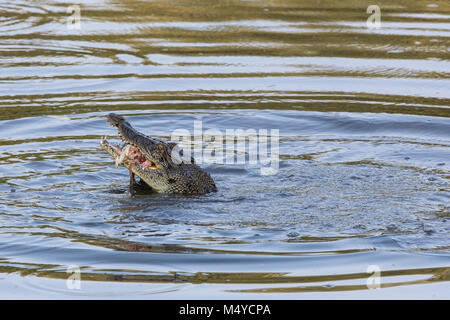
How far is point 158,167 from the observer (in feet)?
28.0

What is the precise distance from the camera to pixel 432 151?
31.3 feet

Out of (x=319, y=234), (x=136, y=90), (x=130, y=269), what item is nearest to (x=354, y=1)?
(x=136, y=90)

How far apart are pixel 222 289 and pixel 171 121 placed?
5170 millimetres

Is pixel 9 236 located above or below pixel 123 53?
below

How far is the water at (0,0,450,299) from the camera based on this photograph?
6.20 metres

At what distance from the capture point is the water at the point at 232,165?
6203mm

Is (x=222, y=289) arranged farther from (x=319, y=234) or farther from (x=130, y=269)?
(x=319, y=234)

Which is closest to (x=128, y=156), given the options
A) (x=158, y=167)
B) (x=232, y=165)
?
(x=158, y=167)

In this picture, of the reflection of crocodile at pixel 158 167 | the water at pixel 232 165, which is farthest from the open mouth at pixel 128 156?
the water at pixel 232 165

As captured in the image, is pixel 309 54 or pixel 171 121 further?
pixel 309 54

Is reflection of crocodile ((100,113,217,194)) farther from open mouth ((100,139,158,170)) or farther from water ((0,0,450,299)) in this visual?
water ((0,0,450,299))
